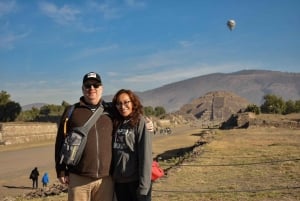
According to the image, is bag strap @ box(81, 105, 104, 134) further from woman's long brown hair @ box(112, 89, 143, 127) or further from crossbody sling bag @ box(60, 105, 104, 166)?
woman's long brown hair @ box(112, 89, 143, 127)

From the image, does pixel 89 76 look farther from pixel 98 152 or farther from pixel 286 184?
pixel 286 184

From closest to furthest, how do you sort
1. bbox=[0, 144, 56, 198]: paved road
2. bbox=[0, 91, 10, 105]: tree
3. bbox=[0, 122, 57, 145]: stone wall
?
1. bbox=[0, 144, 56, 198]: paved road
2. bbox=[0, 122, 57, 145]: stone wall
3. bbox=[0, 91, 10, 105]: tree

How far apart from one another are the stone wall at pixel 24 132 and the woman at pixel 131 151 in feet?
134

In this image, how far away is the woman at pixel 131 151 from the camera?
4.09m

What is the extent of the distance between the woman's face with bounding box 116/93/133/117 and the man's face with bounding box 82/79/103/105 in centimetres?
23

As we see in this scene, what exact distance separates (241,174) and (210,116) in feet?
596

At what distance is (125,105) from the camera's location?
4199 mm

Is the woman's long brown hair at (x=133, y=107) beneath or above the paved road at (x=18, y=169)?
above

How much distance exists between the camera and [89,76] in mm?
4141

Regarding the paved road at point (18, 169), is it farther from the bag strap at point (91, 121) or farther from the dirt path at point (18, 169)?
the bag strap at point (91, 121)

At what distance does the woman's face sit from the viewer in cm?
419

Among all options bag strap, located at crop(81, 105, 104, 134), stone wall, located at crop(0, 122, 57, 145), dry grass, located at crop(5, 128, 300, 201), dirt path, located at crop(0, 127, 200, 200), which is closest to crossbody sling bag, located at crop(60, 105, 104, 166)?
bag strap, located at crop(81, 105, 104, 134)

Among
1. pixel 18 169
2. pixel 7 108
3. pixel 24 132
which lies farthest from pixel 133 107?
pixel 7 108

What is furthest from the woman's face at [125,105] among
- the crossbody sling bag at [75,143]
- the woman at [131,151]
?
the crossbody sling bag at [75,143]
